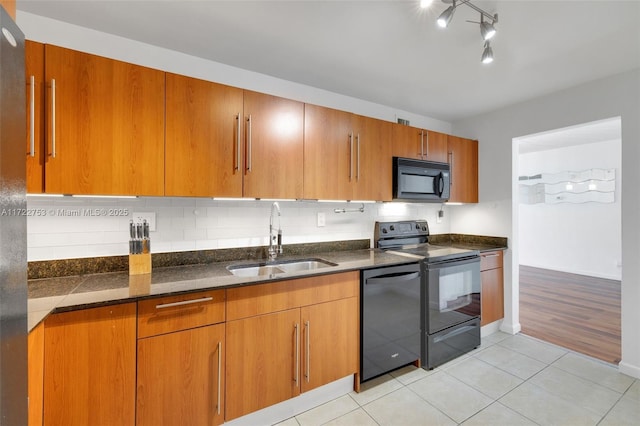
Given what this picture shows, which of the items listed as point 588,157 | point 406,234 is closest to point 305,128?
point 406,234

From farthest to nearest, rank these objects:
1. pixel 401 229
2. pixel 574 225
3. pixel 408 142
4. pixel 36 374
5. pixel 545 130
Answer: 1. pixel 574 225
2. pixel 401 229
3. pixel 545 130
4. pixel 408 142
5. pixel 36 374

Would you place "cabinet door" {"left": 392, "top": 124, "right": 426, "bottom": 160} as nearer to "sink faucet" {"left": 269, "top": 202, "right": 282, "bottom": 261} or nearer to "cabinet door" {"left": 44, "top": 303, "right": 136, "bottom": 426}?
"sink faucet" {"left": 269, "top": 202, "right": 282, "bottom": 261}

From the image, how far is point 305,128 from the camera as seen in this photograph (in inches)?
83.9

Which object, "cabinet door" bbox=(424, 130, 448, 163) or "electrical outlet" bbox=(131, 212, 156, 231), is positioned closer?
"electrical outlet" bbox=(131, 212, 156, 231)

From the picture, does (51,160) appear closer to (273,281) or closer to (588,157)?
(273,281)

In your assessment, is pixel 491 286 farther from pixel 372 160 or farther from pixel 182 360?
pixel 182 360

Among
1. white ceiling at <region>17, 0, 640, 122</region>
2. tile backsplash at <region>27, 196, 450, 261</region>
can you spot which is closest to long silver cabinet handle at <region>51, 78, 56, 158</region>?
tile backsplash at <region>27, 196, 450, 261</region>

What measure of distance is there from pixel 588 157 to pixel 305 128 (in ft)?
20.2

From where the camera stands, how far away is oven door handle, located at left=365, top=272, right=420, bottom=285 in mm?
2069

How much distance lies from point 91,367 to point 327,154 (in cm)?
188

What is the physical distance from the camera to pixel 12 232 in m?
0.60

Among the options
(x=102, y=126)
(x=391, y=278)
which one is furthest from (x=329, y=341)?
(x=102, y=126)

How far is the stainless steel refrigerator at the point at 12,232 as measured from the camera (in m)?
0.56

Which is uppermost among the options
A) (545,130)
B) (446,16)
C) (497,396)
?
(446,16)
